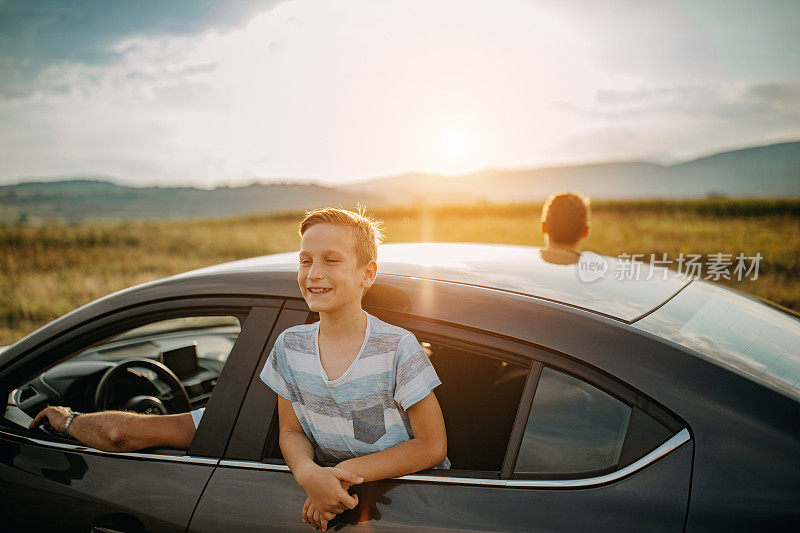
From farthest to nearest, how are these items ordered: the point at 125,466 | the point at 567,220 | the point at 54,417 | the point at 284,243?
the point at 284,243
the point at 567,220
the point at 54,417
the point at 125,466

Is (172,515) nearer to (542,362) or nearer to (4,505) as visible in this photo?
(4,505)

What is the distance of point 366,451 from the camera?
1604 mm

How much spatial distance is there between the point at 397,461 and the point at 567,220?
2.79 meters

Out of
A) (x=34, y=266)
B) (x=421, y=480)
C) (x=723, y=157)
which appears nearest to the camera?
(x=421, y=480)

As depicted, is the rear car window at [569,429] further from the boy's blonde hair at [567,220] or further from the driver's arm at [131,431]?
the boy's blonde hair at [567,220]

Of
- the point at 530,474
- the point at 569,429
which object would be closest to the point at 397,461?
the point at 530,474

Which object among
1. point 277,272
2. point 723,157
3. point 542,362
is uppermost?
point 723,157

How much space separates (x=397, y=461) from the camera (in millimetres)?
1481

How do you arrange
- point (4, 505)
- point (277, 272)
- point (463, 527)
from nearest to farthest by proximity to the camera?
1. point (463, 527)
2. point (277, 272)
3. point (4, 505)

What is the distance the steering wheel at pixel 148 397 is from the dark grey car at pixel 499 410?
0.02 m

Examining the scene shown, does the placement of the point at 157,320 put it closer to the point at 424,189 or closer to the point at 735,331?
the point at 735,331

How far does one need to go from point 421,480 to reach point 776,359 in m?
1.04

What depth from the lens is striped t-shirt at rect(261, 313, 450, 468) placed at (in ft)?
5.10

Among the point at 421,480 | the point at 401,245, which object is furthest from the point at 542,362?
the point at 401,245
